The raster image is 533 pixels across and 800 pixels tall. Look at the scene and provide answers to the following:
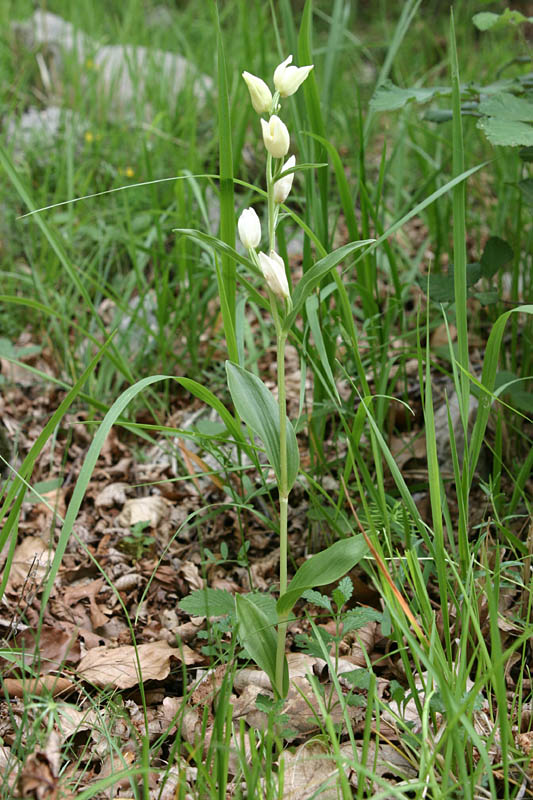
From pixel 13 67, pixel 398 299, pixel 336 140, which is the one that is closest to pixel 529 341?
pixel 398 299

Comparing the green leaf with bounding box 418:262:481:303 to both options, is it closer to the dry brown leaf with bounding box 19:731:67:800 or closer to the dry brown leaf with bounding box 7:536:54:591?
the dry brown leaf with bounding box 7:536:54:591

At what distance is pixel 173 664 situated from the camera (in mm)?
1322

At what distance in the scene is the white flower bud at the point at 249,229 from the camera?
3.48ft

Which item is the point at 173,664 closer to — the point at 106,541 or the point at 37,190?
the point at 106,541

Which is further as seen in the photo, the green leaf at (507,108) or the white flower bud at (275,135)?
the green leaf at (507,108)

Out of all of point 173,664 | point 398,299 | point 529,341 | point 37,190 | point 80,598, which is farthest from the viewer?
point 37,190

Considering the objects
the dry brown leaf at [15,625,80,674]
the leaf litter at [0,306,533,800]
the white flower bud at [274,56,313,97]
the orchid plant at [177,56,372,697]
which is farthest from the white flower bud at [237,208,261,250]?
the dry brown leaf at [15,625,80,674]

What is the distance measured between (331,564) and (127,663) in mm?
544

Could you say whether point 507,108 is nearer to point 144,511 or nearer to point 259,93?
point 259,93

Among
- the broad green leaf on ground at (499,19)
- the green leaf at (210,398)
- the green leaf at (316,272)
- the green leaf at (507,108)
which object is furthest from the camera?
the broad green leaf on ground at (499,19)

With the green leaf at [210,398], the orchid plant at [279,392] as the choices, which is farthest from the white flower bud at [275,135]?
the green leaf at [210,398]

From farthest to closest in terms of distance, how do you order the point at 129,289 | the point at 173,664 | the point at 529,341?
the point at 129,289 → the point at 529,341 → the point at 173,664

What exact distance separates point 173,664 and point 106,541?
0.47 m

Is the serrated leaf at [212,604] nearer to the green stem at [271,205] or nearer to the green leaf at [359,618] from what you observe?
the green leaf at [359,618]
